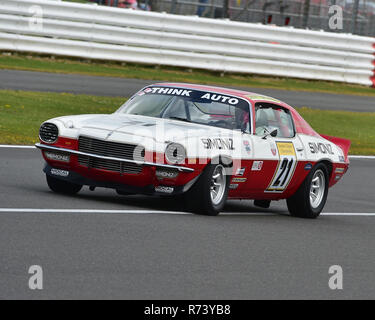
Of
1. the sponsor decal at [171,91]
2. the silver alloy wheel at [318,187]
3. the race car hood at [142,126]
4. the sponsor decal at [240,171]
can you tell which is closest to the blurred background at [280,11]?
the silver alloy wheel at [318,187]

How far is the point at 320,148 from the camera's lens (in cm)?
1170

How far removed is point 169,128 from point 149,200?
4.56ft

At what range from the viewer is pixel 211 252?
8055mm

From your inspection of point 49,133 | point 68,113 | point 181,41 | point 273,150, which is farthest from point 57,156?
point 181,41

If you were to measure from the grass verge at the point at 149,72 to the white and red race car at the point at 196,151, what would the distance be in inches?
468

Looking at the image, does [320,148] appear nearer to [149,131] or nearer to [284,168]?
[284,168]

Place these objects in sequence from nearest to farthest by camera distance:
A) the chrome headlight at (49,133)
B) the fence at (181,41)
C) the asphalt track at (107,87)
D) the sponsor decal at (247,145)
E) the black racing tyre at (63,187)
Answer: the chrome headlight at (49,133)
the sponsor decal at (247,145)
the black racing tyre at (63,187)
the asphalt track at (107,87)
the fence at (181,41)

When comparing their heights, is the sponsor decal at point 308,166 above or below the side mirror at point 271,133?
below

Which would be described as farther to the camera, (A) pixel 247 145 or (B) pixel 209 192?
(A) pixel 247 145

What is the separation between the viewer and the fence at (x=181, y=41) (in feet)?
76.8

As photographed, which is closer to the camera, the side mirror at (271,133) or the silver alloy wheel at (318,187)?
the side mirror at (271,133)

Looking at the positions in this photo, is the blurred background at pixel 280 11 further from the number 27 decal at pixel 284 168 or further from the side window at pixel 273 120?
the number 27 decal at pixel 284 168

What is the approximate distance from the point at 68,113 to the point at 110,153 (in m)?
8.27

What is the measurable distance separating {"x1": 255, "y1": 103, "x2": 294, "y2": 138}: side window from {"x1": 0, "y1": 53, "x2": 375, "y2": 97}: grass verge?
38.7ft
